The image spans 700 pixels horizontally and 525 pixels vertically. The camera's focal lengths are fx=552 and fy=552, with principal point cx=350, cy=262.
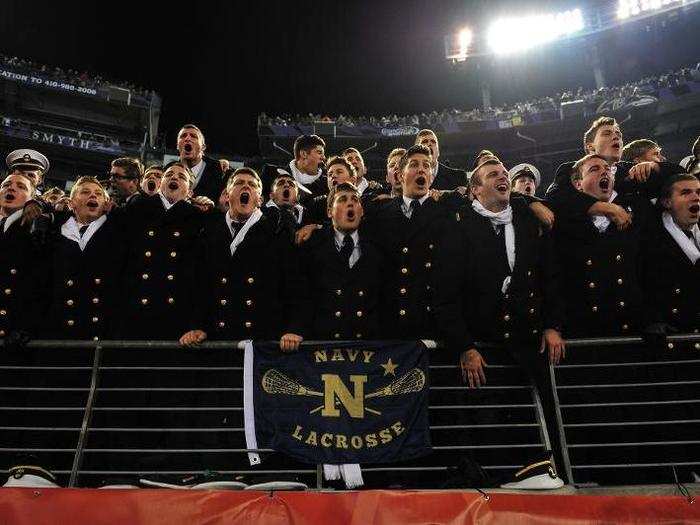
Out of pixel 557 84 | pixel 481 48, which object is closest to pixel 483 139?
pixel 481 48

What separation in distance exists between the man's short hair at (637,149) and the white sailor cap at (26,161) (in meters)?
5.94

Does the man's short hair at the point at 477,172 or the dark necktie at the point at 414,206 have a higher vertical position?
the man's short hair at the point at 477,172

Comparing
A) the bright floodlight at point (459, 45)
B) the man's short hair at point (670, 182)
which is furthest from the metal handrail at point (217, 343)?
the bright floodlight at point (459, 45)

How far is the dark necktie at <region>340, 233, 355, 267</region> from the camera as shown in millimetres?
4237

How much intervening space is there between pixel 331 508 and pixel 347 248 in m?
1.97

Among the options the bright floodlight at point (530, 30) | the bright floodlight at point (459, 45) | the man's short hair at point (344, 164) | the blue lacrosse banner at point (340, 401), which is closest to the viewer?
the blue lacrosse banner at point (340, 401)

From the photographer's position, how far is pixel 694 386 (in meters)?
3.86

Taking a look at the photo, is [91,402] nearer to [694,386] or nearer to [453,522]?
[453,522]

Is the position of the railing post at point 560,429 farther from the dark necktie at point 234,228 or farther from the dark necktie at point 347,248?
the dark necktie at point 234,228

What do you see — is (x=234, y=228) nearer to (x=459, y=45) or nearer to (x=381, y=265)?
(x=381, y=265)

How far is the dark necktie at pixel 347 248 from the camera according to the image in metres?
4.24

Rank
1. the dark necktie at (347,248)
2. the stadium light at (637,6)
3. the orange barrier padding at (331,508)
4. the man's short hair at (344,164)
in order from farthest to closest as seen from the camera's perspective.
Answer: the stadium light at (637,6)
the man's short hair at (344,164)
the dark necktie at (347,248)
the orange barrier padding at (331,508)

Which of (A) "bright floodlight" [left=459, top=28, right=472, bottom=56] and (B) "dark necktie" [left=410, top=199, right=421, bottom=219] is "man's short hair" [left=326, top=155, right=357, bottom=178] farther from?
(A) "bright floodlight" [left=459, top=28, right=472, bottom=56]

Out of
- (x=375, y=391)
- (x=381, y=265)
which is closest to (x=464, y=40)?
(x=381, y=265)
